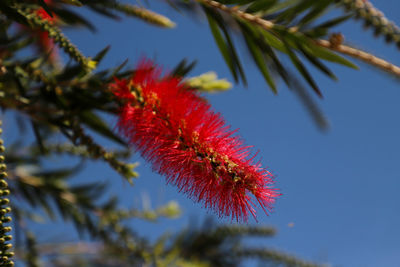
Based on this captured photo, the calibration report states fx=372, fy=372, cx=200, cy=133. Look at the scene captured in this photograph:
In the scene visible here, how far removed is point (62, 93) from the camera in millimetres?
1370

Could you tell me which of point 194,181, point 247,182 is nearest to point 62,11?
point 194,181

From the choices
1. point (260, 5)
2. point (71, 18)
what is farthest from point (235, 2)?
point (71, 18)

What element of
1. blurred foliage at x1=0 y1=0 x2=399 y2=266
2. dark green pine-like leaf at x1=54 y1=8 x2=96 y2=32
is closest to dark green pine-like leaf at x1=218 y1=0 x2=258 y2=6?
blurred foliage at x1=0 y1=0 x2=399 y2=266

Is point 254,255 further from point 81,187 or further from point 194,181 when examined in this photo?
point 194,181

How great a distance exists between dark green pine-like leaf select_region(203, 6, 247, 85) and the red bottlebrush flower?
0.51 feet

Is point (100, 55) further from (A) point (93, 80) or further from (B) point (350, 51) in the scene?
(B) point (350, 51)

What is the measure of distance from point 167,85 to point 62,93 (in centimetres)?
47

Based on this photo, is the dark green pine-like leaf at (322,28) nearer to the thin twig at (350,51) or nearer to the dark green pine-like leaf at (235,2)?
the thin twig at (350,51)

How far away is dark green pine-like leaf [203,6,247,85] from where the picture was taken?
1.10 meters

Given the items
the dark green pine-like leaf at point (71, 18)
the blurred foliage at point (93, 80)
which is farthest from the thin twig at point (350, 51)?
the dark green pine-like leaf at point (71, 18)

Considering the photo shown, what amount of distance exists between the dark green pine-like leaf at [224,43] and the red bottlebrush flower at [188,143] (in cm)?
16

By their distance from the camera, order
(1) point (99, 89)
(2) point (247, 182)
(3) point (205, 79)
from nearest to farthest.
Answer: (2) point (247, 182)
(1) point (99, 89)
(3) point (205, 79)

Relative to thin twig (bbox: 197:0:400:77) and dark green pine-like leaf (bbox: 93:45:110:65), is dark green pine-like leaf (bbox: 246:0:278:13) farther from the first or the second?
dark green pine-like leaf (bbox: 93:45:110:65)

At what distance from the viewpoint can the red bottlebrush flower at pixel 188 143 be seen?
0.95 metres
